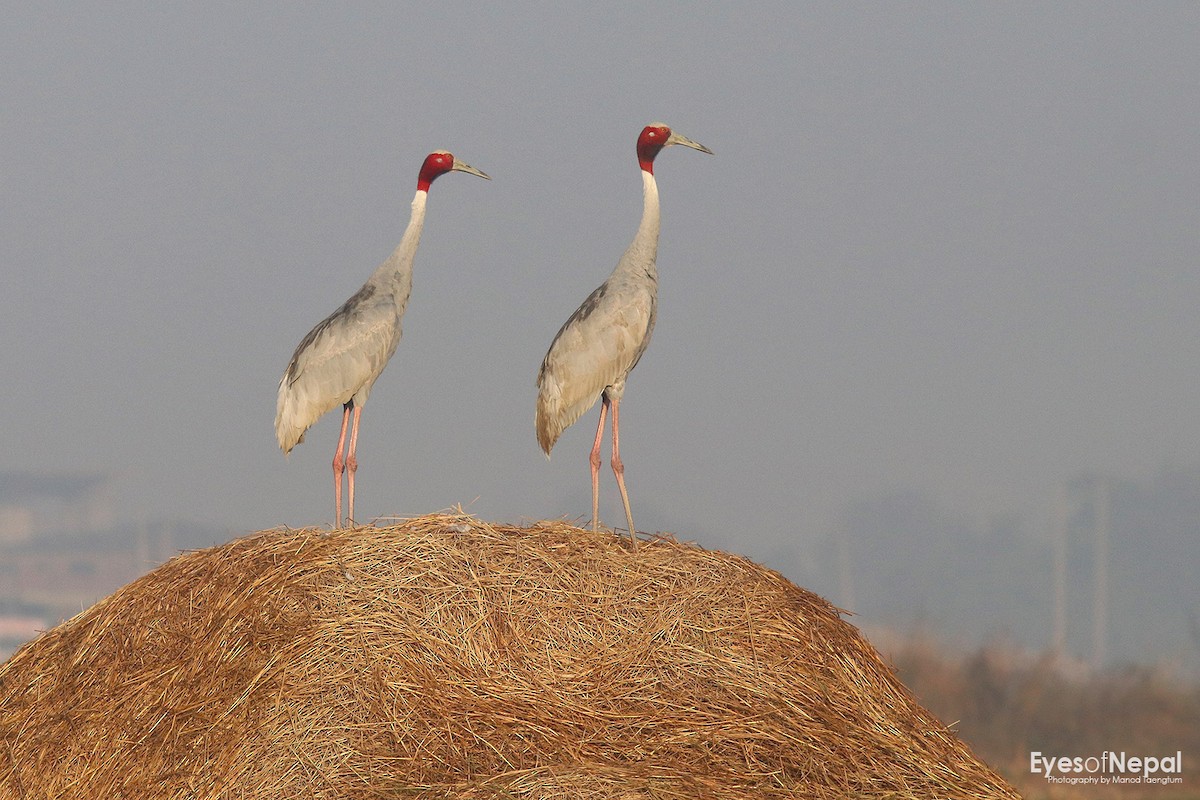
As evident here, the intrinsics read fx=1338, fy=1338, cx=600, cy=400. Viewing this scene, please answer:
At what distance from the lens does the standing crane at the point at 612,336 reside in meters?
9.54

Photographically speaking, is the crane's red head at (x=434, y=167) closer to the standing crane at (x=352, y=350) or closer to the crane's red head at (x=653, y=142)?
the standing crane at (x=352, y=350)

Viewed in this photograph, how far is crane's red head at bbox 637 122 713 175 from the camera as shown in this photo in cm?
989

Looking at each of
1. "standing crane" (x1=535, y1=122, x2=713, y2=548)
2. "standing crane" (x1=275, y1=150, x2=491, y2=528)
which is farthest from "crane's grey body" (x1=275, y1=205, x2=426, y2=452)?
"standing crane" (x1=535, y1=122, x2=713, y2=548)

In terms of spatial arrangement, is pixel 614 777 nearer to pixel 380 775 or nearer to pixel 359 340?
pixel 380 775

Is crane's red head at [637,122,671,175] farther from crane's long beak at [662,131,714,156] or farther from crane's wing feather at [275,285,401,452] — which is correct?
crane's wing feather at [275,285,401,452]

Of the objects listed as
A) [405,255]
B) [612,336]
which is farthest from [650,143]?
[405,255]

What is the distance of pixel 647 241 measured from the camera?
9.79 meters

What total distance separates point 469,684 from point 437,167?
4.62m

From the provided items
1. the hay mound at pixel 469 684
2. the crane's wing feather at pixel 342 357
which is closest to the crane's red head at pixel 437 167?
the crane's wing feather at pixel 342 357

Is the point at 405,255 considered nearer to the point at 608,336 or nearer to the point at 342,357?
the point at 342,357

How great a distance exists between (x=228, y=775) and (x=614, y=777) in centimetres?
200

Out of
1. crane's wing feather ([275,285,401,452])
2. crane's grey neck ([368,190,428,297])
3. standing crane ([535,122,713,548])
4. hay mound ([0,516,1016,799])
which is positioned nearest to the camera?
hay mound ([0,516,1016,799])

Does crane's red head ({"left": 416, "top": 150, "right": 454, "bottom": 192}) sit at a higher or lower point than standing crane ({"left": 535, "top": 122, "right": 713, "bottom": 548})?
higher

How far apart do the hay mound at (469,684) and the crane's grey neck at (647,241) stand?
225 cm
